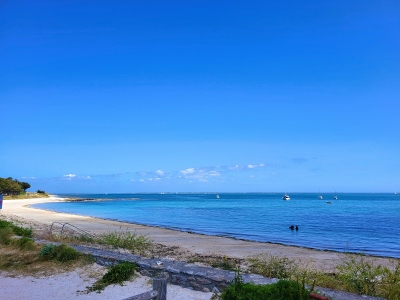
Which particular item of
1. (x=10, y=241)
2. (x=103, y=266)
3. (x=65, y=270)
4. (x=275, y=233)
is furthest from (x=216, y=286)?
(x=275, y=233)

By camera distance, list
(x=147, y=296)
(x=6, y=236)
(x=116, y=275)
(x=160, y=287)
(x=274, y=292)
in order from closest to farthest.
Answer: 1. (x=274, y=292)
2. (x=147, y=296)
3. (x=160, y=287)
4. (x=116, y=275)
5. (x=6, y=236)

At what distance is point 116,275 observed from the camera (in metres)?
8.31

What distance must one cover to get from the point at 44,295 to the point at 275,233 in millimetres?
21704

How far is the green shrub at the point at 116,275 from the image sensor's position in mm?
8117

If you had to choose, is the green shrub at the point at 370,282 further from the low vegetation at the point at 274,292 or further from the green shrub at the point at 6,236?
the green shrub at the point at 6,236

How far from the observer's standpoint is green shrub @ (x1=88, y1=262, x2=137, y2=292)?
26.6ft

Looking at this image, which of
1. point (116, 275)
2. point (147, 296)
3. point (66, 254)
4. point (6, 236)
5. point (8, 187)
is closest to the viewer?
point (147, 296)

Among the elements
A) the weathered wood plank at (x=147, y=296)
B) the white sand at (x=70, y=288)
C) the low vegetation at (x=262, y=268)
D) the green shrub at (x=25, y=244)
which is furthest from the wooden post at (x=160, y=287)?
the green shrub at (x=25, y=244)

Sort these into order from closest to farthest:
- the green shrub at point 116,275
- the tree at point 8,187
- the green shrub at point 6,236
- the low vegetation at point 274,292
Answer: the low vegetation at point 274,292 < the green shrub at point 116,275 < the green shrub at point 6,236 < the tree at point 8,187

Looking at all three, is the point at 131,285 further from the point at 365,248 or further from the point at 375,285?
the point at 365,248

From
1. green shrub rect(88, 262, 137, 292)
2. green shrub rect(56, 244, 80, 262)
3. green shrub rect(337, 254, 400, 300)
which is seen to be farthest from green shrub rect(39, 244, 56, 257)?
green shrub rect(337, 254, 400, 300)

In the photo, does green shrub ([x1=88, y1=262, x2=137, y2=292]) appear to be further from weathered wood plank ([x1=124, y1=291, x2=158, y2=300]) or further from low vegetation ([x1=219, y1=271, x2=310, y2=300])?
low vegetation ([x1=219, y1=271, x2=310, y2=300])

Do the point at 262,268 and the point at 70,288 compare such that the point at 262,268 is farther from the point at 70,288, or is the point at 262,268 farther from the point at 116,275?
the point at 70,288

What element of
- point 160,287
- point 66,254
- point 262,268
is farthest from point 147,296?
point 66,254
